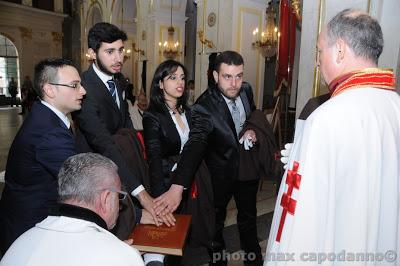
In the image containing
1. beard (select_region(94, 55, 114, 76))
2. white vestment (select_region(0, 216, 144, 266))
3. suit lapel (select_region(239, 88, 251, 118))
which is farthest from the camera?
suit lapel (select_region(239, 88, 251, 118))

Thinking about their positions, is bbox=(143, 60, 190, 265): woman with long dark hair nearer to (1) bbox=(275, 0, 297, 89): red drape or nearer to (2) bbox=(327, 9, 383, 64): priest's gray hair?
(2) bbox=(327, 9, 383, 64): priest's gray hair

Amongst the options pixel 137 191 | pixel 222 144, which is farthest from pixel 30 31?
pixel 137 191

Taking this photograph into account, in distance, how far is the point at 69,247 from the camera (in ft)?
4.04

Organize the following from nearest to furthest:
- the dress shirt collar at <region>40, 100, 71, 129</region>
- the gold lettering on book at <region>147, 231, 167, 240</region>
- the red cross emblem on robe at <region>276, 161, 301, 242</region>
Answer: the red cross emblem on robe at <region>276, 161, 301, 242</region> < the gold lettering on book at <region>147, 231, 167, 240</region> < the dress shirt collar at <region>40, 100, 71, 129</region>

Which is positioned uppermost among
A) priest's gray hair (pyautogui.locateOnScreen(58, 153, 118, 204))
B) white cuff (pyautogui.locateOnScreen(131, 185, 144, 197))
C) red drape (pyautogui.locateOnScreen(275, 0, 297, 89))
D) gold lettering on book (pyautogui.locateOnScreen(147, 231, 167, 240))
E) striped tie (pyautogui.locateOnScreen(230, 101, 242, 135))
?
red drape (pyautogui.locateOnScreen(275, 0, 297, 89))

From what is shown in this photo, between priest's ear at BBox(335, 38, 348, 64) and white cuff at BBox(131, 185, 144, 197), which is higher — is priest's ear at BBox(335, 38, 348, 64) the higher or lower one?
the higher one

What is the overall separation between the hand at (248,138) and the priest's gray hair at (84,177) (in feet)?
4.73

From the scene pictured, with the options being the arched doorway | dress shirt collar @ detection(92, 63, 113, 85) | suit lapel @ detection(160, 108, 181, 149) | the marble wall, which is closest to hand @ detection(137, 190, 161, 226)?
suit lapel @ detection(160, 108, 181, 149)

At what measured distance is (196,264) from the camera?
3.24m

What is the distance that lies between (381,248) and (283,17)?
505 cm

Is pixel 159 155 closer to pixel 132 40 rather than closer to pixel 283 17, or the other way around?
pixel 283 17

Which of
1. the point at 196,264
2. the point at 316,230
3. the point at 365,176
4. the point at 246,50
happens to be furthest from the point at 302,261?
the point at 246,50

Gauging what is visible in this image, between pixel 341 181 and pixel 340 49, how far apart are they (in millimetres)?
535

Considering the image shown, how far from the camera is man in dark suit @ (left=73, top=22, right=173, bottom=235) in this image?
7.43 feet
